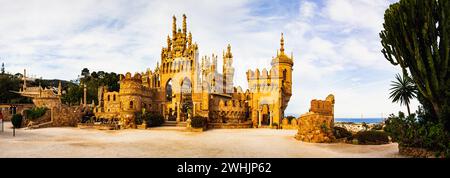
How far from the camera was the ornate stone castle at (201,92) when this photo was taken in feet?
104

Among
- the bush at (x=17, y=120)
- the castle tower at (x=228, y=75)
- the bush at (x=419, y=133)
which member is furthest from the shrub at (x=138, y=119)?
the bush at (x=419, y=133)

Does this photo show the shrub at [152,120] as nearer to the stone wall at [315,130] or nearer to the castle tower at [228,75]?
the castle tower at [228,75]

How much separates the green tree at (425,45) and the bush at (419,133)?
636 millimetres

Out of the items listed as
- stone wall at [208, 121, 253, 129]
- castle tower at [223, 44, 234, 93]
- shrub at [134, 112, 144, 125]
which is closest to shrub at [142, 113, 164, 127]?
shrub at [134, 112, 144, 125]

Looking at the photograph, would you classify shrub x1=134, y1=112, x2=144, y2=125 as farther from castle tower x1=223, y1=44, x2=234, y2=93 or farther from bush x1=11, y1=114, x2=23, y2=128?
castle tower x1=223, y1=44, x2=234, y2=93

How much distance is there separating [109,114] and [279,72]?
63.2ft

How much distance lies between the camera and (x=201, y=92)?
33.2 metres

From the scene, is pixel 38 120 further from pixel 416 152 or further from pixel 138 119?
pixel 416 152

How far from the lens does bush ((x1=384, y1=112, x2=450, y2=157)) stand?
40.1 ft

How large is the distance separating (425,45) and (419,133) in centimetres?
372

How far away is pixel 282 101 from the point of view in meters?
34.1
